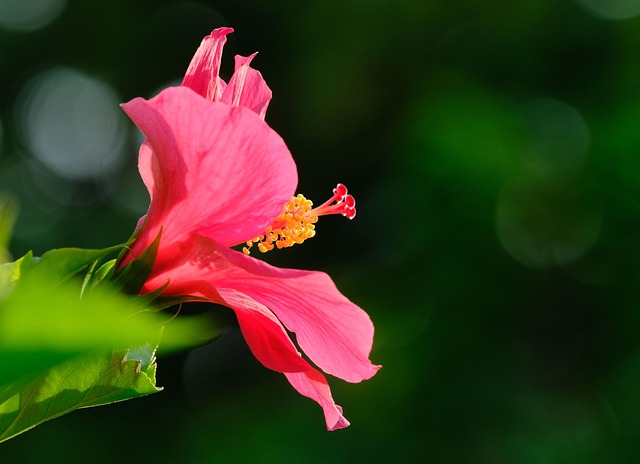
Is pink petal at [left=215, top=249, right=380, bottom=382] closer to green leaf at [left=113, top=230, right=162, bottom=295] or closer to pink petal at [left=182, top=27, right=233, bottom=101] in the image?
green leaf at [left=113, top=230, right=162, bottom=295]

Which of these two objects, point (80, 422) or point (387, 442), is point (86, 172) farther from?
point (387, 442)

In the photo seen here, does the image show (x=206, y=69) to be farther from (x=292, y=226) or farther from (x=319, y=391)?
(x=319, y=391)

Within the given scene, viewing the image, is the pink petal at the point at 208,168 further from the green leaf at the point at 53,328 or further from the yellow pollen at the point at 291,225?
the green leaf at the point at 53,328

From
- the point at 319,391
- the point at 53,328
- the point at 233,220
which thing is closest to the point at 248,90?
the point at 233,220

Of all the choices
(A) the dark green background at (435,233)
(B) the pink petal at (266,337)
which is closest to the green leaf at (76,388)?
(B) the pink petal at (266,337)

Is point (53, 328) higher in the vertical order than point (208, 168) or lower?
higher

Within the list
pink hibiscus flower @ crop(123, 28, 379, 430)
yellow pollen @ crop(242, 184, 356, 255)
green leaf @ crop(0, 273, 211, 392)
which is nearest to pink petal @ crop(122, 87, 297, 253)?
pink hibiscus flower @ crop(123, 28, 379, 430)

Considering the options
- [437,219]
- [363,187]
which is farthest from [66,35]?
[437,219]
